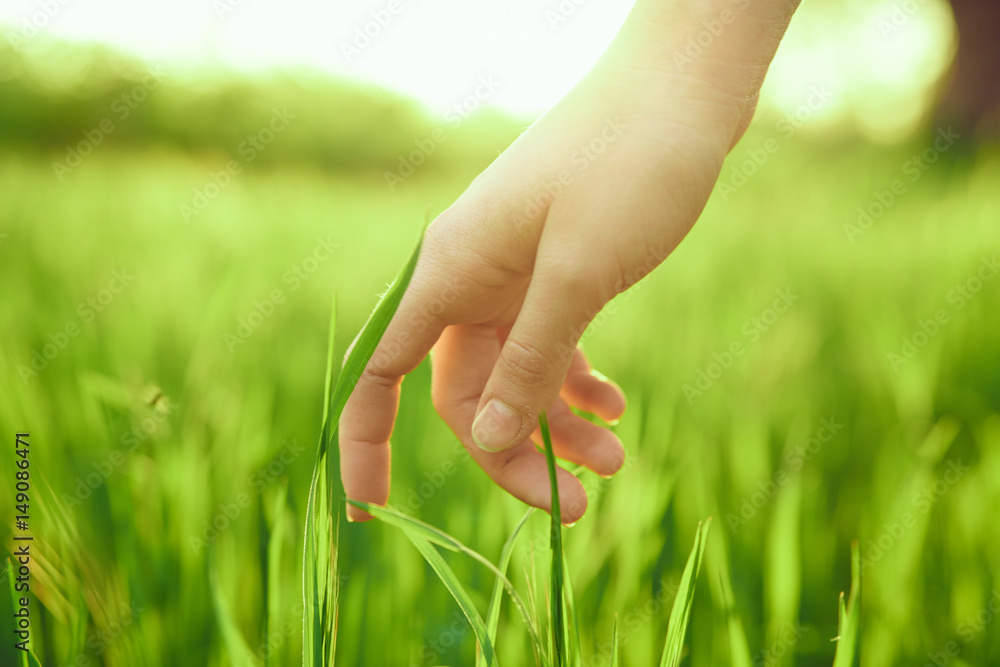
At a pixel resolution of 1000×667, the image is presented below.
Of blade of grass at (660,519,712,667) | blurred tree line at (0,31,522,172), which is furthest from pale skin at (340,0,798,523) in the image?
blurred tree line at (0,31,522,172)

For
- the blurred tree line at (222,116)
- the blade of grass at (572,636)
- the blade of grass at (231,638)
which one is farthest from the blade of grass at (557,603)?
the blurred tree line at (222,116)

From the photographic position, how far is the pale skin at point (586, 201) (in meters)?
0.50

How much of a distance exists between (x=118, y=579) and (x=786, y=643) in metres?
0.76

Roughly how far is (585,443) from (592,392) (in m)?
0.09

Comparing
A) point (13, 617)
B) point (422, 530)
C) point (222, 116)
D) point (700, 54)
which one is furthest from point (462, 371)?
point (222, 116)

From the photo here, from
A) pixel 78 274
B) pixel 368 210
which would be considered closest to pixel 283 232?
pixel 78 274

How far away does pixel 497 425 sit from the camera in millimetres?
546

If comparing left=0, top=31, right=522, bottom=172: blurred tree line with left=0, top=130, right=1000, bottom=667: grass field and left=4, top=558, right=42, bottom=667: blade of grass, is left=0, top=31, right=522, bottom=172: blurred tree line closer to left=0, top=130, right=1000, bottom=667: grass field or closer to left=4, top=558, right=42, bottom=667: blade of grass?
left=0, top=130, right=1000, bottom=667: grass field

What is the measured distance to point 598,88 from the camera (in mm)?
536

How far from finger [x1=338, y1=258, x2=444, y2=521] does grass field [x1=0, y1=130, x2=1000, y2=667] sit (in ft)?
0.28

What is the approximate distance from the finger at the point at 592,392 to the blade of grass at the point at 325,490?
1.29ft

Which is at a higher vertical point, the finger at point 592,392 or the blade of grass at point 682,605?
the finger at point 592,392

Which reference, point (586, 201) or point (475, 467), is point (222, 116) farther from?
point (586, 201)

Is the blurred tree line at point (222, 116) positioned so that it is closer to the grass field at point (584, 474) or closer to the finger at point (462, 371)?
the grass field at point (584, 474)
